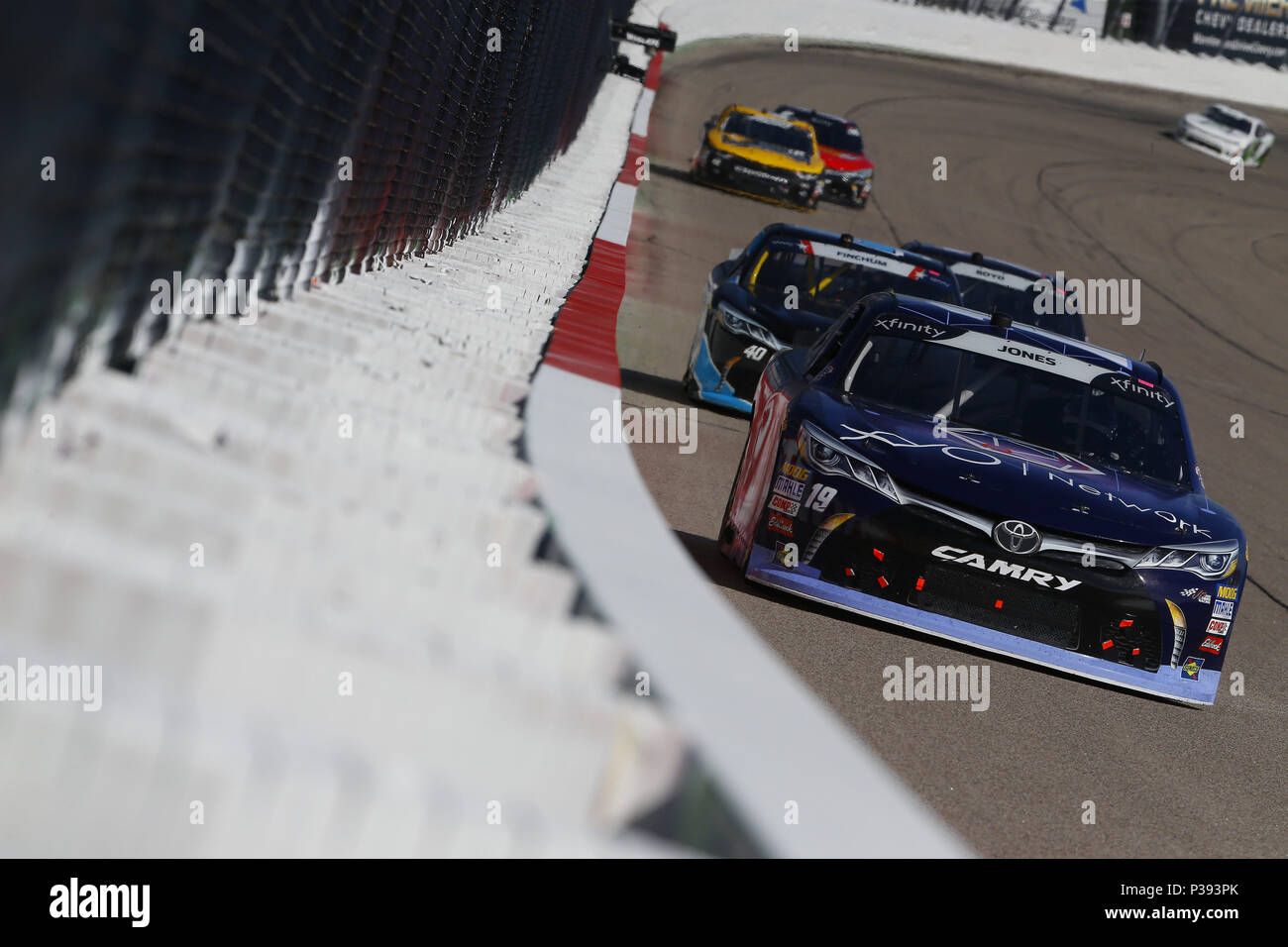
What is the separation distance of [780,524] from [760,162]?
20.4 m

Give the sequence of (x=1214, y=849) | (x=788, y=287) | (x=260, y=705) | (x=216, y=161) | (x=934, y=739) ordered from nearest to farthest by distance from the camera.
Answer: (x=260, y=705), (x=216, y=161), (x=1214, y=849), (x=934, y=739), (x=788, y=287)

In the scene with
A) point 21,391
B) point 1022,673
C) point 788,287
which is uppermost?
point 21,391

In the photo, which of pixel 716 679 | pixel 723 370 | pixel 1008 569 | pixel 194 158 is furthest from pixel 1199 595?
pixel 723 370

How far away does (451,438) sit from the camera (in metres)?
3.80

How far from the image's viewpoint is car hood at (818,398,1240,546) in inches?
249

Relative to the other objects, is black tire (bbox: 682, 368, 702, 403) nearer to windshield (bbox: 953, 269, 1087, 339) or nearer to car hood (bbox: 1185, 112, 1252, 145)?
windshield (bbox: 953, 269, 1087, 339)

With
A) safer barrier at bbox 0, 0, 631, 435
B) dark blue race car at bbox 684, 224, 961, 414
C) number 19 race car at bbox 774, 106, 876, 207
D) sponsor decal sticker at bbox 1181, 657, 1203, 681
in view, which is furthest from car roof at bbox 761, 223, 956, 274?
number 19 race car at bbox 774, 106, 876, 207

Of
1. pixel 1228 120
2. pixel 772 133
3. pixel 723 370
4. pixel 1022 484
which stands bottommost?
pixel 723 370

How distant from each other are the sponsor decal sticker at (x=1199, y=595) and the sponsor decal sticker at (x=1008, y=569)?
445 millimetres

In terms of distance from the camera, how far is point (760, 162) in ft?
86.0

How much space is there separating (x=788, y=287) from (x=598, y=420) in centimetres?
778

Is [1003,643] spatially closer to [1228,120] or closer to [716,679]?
[716,679]
